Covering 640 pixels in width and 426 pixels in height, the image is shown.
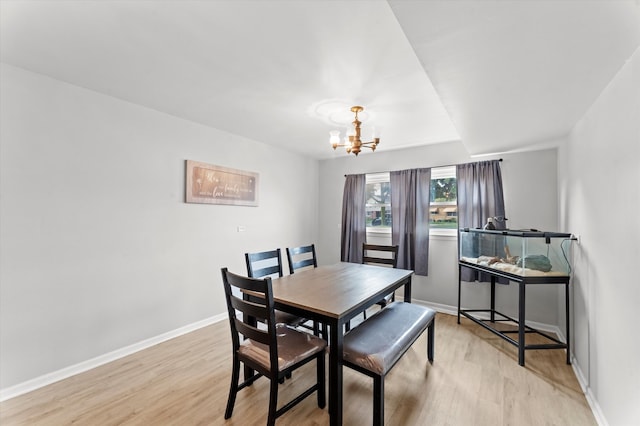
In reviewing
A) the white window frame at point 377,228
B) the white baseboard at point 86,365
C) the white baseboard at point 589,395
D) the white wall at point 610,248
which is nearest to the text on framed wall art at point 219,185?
the white baseboard at point 86,365

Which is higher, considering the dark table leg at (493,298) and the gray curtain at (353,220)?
the gray curtain at (353,220)

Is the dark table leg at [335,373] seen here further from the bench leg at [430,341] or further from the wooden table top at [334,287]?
the bench leg at [430,341]

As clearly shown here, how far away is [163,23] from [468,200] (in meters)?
3.72

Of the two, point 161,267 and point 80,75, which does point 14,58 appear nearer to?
point 80,75

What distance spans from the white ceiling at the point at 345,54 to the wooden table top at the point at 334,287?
4.87 feet

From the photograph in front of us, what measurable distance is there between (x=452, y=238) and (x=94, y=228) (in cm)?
422

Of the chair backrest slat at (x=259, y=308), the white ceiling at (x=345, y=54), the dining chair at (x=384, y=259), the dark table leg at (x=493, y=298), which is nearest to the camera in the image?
the white ceiling at (x=345, y=54)

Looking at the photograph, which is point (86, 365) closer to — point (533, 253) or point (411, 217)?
point (411, 217)

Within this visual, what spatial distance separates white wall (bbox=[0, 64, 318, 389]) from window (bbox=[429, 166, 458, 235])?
117 inches

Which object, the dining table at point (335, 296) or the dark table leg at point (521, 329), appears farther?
the dark table leg at point (521, 329)

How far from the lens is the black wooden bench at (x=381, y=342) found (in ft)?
5.34

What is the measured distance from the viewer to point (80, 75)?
2.21m

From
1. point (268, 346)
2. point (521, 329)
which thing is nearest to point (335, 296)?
point (268, 346)

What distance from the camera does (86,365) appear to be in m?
2.42
